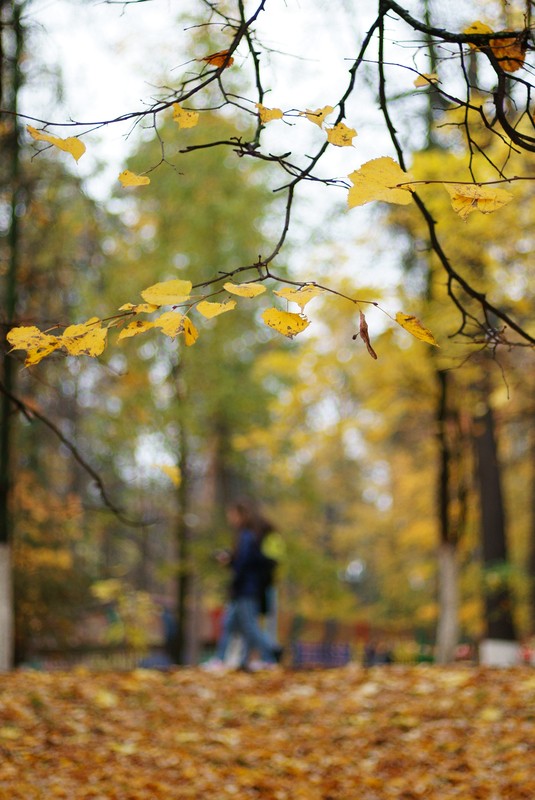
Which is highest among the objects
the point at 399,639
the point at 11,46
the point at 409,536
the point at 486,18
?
the point at 11,46

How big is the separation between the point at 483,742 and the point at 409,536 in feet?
44.2

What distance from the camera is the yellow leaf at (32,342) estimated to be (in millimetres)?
2004

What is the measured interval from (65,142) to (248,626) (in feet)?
21.6

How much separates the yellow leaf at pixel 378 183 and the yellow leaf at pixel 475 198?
0.13 meters

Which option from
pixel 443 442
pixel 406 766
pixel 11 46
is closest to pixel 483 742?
pixel 406 766

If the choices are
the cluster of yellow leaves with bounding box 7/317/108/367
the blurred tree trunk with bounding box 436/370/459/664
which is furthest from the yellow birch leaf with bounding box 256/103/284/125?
the blurred tree trunk with bounding box 436/370/459/664

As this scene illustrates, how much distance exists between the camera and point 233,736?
16.5 ft

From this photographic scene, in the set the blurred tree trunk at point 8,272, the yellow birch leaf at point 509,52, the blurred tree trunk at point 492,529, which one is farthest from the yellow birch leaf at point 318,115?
the blurred tree trunk at point 492,529

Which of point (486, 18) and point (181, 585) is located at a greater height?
point (486, 18)

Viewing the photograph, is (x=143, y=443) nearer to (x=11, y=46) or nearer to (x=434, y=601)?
(x=11, y=46)

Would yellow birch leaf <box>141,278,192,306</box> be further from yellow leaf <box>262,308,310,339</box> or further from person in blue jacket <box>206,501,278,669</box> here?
person in blue jacket <box>206,501,278,669</box>

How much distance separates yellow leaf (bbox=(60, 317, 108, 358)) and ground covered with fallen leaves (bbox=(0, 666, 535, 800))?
2293 mm

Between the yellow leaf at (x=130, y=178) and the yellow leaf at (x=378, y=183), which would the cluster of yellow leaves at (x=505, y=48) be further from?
the yellow leaf at (x=130, y=178)

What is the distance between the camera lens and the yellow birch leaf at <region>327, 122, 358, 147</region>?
213cm
